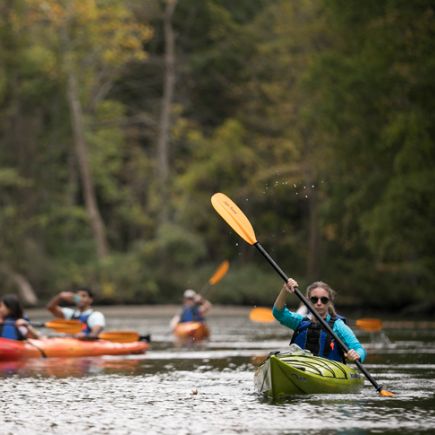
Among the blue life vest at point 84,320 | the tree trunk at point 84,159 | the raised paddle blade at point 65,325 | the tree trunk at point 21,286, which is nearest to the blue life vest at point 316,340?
the raised paddle blade at point 65,325

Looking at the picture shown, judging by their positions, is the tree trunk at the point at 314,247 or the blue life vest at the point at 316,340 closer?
the blue life vest at the point at 316,340

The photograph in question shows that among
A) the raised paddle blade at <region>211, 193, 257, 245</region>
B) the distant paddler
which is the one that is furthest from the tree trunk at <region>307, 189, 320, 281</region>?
the raised paddle blade at <region>211, 193, 257, 245</region>

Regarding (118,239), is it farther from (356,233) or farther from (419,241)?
(419,241)

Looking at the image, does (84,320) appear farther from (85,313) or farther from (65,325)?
(65,325)

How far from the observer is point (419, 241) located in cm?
2981

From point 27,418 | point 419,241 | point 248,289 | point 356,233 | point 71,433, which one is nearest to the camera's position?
point 71,433

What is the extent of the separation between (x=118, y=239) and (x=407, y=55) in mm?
23936

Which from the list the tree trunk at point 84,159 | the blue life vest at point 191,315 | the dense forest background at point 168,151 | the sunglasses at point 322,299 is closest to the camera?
the sunglasses at point 322,299

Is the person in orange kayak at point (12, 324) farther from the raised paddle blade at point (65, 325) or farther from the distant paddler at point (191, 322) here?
the distant paddler at point (191, 322)

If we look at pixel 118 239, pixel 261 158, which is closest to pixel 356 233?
pixel 261 158

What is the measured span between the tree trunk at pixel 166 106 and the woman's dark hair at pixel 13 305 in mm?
27974

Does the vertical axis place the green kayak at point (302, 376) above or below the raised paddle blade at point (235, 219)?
below

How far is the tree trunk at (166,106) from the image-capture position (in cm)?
4700

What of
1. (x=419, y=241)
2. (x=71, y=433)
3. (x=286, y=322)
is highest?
(x=419, y=241)
